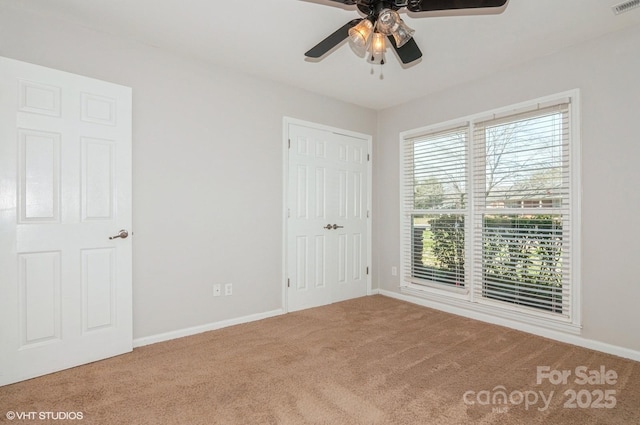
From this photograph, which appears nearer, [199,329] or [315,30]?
[315,30]

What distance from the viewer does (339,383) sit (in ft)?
7.07

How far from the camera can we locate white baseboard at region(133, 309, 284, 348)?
109 inches

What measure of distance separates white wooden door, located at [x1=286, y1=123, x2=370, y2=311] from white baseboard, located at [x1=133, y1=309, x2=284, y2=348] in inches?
12.5

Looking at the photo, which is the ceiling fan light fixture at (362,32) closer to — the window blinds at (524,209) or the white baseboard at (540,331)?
the window blinds at (524,209)

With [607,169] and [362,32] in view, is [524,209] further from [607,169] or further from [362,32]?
[362,32]

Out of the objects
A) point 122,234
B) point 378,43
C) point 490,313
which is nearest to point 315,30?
point 378,43

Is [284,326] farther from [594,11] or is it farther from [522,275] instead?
[594,11]

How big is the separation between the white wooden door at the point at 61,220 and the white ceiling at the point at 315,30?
1.82 ft

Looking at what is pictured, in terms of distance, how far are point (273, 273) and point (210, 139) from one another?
155cm

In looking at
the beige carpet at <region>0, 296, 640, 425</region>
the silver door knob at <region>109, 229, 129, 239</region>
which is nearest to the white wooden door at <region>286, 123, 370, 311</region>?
the beige carpet at <region>0, 296, 640, 425</region>

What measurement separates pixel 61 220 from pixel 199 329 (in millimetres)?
1469

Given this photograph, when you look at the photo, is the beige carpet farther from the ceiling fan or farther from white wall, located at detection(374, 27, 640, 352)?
the ceiling fan

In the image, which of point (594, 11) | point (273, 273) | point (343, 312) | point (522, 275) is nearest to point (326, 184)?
point (273, 273)

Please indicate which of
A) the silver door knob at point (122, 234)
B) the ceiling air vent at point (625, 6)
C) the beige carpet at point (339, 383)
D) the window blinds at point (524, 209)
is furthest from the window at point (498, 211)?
the silver door knob at point (122, 234)
